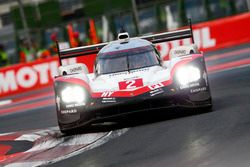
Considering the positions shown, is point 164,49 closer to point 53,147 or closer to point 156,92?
point 156,92

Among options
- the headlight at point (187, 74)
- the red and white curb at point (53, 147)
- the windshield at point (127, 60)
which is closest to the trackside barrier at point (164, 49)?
the windshield at point (127, 60)

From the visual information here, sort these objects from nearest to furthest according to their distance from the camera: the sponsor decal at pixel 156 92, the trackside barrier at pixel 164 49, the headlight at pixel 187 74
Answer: the sponsor decal at pixel 156 92 → the headlight at pixel 187 74 → the trackside barrier at pixel 164 49

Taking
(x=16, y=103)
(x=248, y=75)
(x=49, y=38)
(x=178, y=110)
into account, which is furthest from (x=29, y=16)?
(x=178, y=110)

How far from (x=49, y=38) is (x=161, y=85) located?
52.1 ft

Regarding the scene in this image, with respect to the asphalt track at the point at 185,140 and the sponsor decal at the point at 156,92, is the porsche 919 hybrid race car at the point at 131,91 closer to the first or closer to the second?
the sponsor decal at the point at 156,92

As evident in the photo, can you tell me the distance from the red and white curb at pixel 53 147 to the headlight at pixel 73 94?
0.52m

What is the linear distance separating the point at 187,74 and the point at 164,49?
39.3 ft

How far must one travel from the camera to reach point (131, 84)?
32.0ft

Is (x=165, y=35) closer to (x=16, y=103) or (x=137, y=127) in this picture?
(x=137, y=127)

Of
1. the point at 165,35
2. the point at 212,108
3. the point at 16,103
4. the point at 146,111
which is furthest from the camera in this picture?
the point at 16,103

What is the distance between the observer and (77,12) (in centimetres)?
2653

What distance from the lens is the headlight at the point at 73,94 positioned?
988 cm

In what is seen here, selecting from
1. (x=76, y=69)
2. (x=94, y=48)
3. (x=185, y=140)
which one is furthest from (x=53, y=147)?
(x=94, y=48)

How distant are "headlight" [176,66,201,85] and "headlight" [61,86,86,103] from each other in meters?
1.34
